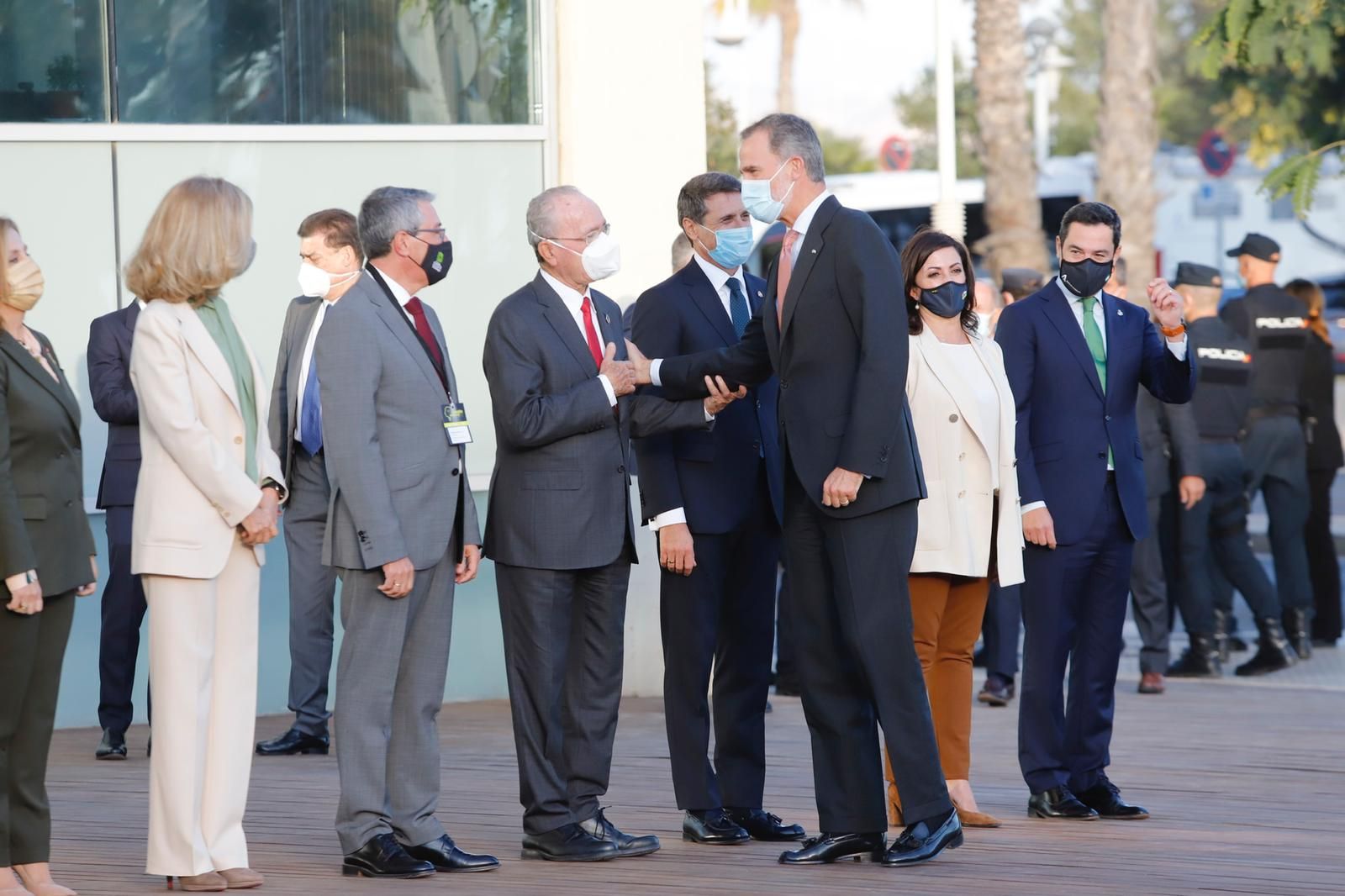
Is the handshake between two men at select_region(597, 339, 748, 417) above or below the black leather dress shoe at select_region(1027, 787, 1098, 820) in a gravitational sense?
above

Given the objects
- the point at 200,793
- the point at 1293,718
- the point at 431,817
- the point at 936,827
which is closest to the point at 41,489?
the point at 200,793

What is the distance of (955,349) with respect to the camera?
651 cm

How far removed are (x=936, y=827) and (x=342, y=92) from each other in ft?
16.5

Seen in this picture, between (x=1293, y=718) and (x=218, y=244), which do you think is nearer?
(x=218, y=244)

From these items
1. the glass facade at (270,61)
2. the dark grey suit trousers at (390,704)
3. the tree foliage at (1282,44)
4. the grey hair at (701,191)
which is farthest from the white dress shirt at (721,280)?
the tree foliage at (1282,44)

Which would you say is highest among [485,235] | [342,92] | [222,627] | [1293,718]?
[342,92]

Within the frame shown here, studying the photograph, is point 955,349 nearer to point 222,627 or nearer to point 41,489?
point 222,627

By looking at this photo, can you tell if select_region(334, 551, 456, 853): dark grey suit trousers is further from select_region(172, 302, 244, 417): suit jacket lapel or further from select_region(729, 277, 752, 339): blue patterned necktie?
select_region(729, 277, 752, 339): blue patterned necktie

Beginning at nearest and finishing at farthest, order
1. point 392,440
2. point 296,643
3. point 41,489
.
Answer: point 41,489
point 392,440
point 296,643

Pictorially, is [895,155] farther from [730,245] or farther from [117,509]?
[730,245]

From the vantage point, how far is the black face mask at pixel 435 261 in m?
5.84

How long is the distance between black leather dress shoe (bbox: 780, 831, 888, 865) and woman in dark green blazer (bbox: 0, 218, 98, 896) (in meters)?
2.15

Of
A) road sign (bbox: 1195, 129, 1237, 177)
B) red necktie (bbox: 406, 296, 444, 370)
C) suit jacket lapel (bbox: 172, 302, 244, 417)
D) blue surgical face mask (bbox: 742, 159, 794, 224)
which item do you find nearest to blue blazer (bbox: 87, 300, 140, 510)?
red necktie (bbox: 406, 296, 444, 370)

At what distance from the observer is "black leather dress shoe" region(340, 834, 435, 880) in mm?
5715
